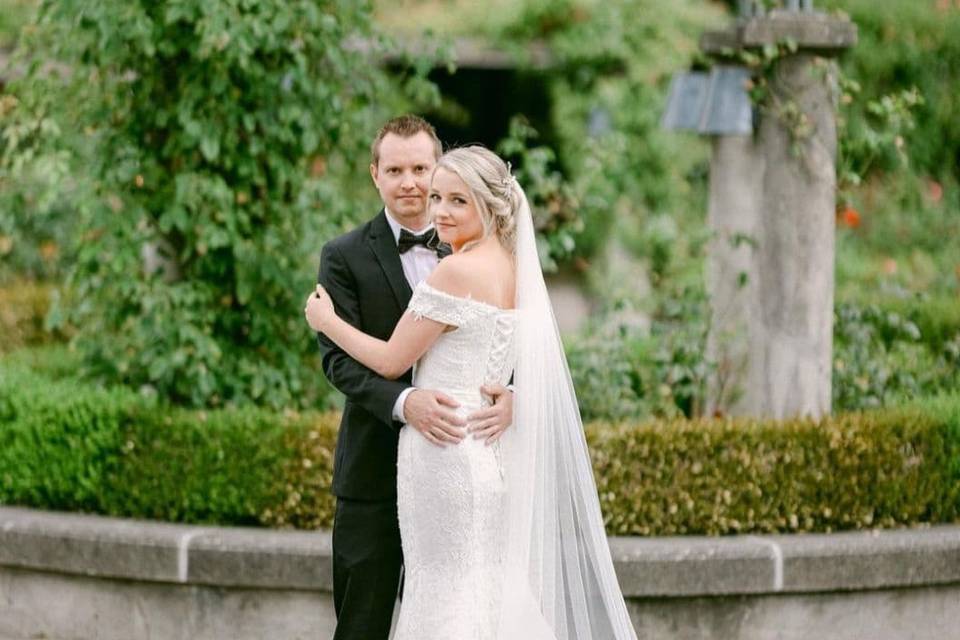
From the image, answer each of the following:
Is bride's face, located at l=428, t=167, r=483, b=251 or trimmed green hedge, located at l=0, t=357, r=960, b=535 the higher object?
bride's face, located at l=428, t=167, r=483, b=251

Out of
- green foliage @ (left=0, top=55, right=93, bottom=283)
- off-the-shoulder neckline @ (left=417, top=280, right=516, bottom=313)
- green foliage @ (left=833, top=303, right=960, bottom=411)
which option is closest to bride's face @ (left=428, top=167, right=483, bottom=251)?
off-the-shoulder neckline @ (left=417, top=280, right=516, bottom=313)

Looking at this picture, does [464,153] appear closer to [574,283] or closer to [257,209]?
[257,209]

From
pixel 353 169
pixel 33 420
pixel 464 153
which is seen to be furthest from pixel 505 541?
pixel 353 169

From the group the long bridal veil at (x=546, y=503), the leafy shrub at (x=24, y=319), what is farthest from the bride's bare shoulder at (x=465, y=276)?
the leafy shrub at (x=24, y=319)

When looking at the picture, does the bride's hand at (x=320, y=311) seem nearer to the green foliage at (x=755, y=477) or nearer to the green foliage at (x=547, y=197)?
the green foliage at (x=755, y=477)

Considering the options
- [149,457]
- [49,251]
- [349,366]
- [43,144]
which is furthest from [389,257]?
[49,251]

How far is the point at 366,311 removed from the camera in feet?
13.1

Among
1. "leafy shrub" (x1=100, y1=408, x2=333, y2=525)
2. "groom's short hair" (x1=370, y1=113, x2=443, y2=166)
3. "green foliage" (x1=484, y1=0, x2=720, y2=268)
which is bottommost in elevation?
"leafy shrub" (x1=100, y1=408, x2=333, y2=525)

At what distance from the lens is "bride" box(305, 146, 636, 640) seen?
3.69 meters

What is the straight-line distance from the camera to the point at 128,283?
19.3 ft

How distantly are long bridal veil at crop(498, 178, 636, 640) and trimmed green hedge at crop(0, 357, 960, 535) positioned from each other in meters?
1.10

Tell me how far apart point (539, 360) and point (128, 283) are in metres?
2.58

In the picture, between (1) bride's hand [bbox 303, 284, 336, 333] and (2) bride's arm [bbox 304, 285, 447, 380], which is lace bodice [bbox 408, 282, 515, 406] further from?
(1) bride's hand [bbox 303, 284, 336, 333]

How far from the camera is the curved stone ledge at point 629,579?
196 inches
